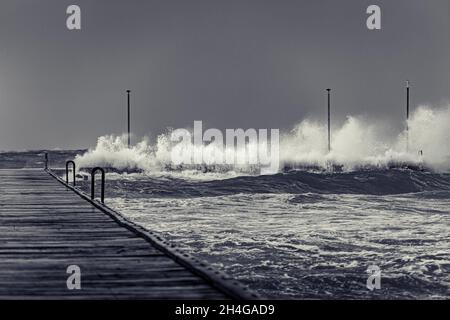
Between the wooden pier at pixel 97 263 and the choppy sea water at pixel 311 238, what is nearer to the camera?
the wooden pier at pixel 97 263

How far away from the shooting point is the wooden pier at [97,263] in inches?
324

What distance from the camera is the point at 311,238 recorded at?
2803 cm

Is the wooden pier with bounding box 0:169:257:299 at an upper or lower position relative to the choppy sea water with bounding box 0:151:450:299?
upper

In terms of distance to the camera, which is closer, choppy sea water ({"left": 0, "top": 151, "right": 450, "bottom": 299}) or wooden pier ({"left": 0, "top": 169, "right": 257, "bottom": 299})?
wooden pier ({"left": 0, "top": 169, "right": 257, "bottom": 299})

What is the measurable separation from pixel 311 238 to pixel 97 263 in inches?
724

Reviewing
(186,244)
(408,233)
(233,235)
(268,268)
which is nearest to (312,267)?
(268,268)

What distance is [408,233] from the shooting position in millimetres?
30453

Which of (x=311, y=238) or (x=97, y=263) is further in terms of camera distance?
(x=311, y=238)

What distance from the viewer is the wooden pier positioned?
8.24 meters

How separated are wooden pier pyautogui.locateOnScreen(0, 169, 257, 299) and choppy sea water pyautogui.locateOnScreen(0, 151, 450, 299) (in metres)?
5.33

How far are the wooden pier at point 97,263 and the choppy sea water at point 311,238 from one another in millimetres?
5331

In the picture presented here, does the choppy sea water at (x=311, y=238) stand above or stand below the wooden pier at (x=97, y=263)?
below
